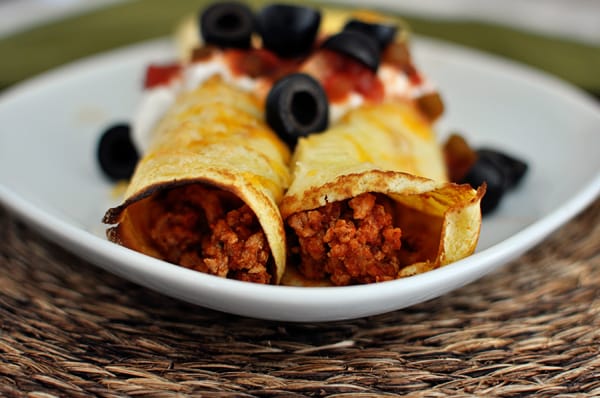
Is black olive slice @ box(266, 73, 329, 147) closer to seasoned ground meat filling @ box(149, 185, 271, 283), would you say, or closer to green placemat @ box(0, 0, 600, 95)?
seasoned ground meat filling @ box(149, 185, 271, 283)

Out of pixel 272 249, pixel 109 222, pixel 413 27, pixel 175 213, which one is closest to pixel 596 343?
pixel 272 249

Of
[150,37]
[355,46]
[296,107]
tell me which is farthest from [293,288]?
[150,37]

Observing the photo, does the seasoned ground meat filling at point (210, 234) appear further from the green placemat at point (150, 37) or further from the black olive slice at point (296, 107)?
the green placemat at point (150, 37)

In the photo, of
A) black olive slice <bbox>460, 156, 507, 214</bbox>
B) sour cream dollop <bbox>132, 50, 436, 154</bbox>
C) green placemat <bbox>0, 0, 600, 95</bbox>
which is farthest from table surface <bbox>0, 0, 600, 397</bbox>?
green placemat <bbox>0, 0, 600, 95</bbox>

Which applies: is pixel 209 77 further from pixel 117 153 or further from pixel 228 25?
pixel 117 153

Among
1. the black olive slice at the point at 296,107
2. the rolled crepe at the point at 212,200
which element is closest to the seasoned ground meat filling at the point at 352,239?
the rolled crepe at the point at 212,200

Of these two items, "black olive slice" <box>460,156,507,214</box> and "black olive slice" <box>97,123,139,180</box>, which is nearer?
"black olive slice" <box>460,156,507,214</box>
